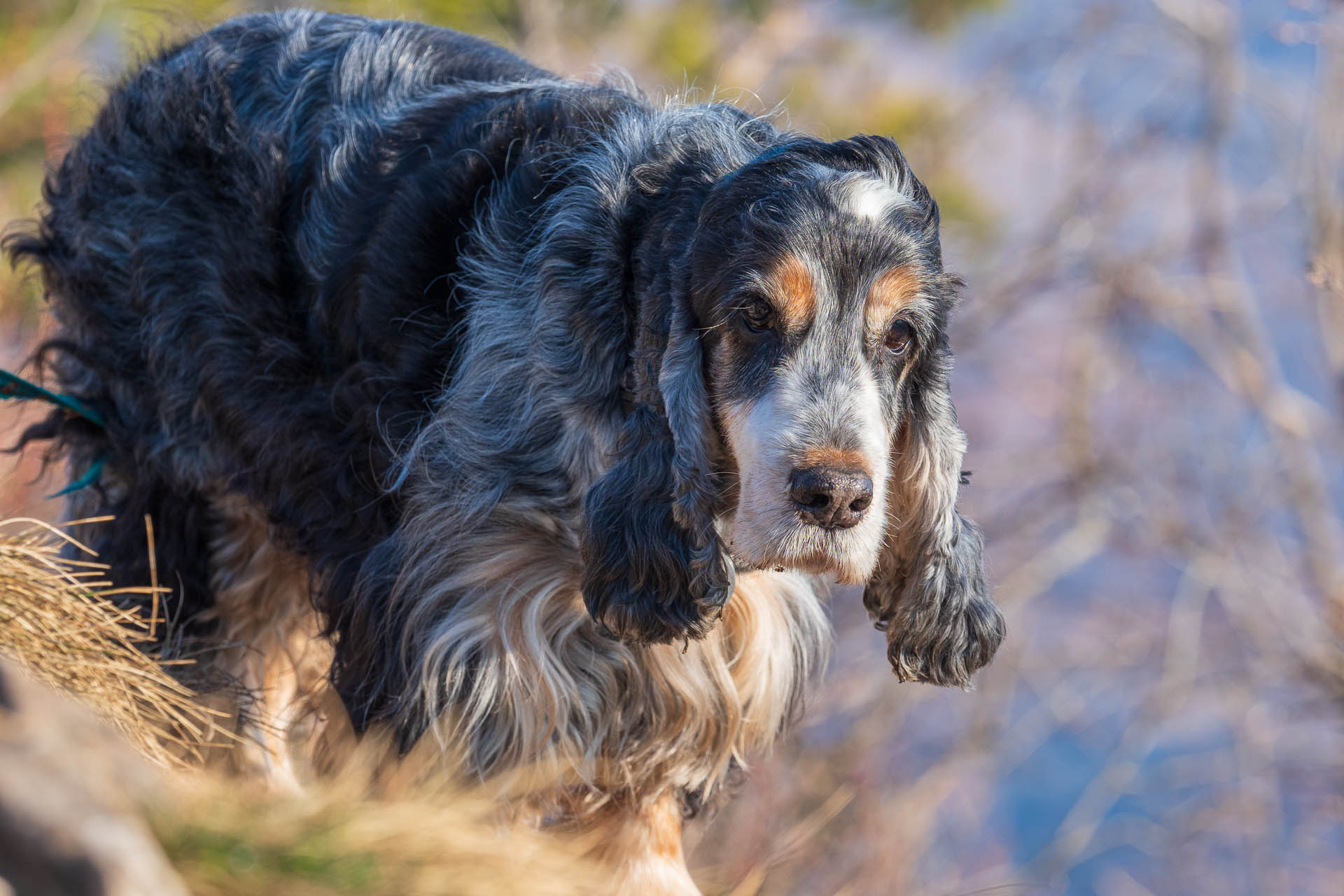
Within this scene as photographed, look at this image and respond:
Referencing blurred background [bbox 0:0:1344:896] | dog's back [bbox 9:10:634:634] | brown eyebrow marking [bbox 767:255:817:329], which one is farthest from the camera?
blurred background [bbox 0:0:1344:896]

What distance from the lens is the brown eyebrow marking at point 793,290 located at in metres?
2.58

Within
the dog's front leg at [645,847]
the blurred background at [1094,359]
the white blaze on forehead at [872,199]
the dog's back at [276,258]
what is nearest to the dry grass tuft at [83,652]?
the dog's back at [276,258]

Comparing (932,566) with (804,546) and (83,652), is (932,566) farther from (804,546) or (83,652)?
(83,652)

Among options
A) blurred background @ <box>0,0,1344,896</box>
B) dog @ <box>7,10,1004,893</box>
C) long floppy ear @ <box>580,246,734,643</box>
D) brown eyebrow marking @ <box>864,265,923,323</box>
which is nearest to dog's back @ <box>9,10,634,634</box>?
dog @ <box>7,10,1004,893</box>

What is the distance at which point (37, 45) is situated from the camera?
30.8 ft

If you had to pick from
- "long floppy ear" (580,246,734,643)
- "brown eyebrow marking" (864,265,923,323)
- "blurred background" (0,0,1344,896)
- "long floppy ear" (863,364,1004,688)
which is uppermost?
"brown eyebrow marking" (864,265,923,323)

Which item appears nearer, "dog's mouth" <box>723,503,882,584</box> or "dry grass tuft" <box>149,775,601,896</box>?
"dry grass tuft" <box>149,775,601,896</box>

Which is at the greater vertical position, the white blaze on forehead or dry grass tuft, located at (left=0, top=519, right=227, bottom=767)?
the white blaze on forehead

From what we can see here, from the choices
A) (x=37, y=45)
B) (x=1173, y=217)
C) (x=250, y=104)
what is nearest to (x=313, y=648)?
(x=250, y=104)

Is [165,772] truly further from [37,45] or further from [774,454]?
[37,45]

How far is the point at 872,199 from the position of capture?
8.79ft

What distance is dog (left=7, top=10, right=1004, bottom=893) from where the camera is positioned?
2.65 meters

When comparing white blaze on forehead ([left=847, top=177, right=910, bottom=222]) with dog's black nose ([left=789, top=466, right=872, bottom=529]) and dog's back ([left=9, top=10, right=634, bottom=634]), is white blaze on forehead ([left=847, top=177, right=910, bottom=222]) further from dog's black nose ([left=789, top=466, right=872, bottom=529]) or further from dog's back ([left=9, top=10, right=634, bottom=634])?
dog's back ([left=9, top=10, right=634, bottom=634])

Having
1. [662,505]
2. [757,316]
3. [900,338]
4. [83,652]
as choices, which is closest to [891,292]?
[900,338]
